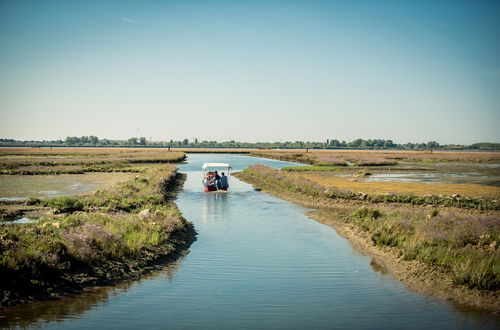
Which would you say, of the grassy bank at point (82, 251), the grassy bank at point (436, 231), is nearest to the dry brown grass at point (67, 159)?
the grassy bank at point (82, 251)

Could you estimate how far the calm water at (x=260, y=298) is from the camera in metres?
11.7

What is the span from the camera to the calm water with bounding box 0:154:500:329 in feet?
38.5

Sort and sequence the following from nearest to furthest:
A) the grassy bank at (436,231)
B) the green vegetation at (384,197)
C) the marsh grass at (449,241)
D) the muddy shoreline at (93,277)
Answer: the muddy shoreline at (93,277), the marsh grass at (449,241), the grassy bank at (436,231), the green vegetation at (384,197)

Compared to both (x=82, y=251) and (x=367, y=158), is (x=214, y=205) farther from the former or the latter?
(x=367, y=158)

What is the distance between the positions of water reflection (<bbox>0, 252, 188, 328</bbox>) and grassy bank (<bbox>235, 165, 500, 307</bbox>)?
11461 millimetres

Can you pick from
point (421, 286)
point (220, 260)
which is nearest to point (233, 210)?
point (220, 260)

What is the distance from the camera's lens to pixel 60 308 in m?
12.5

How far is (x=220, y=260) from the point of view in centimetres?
1803

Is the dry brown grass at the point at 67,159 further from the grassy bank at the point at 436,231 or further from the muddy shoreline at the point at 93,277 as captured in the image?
the muddy shoreline at the point at 93,277

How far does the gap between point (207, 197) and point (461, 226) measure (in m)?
24.2

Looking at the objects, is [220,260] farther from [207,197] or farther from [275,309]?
[207,197]

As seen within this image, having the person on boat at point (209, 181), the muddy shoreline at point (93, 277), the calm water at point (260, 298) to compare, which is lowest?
the calm water at point (260, 298)

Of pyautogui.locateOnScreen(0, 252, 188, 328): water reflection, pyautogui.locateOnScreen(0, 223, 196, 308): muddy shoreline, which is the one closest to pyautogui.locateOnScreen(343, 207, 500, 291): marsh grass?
pyautogui.locateOnScreen(0, 223, 196, 308): muddy shoreline

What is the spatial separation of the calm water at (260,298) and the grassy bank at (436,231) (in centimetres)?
174
